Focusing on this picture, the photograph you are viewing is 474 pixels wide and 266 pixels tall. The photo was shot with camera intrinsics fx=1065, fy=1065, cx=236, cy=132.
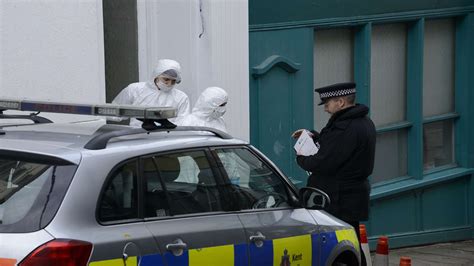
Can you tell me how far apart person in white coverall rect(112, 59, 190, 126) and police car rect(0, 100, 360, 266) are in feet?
9.39

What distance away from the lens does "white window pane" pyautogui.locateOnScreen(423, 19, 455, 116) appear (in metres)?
13.6

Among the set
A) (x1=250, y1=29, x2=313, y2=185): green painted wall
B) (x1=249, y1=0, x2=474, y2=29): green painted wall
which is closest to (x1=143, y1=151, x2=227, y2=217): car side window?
(x1=250, y1=29, x2=313, y2=185): green painted wall

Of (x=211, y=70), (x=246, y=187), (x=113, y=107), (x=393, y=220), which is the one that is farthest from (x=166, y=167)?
(x=393, y=220)

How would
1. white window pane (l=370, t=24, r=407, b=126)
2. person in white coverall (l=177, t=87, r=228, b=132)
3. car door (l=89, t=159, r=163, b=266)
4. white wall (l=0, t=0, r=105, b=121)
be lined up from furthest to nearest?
white window pane (l=370, t=24, r=407, b=126)
person in white coverall (l=177, t=87, r=228, b=132)
white wall (l=0, t=0, r=105, b=121)
car door (l=89, t=159, r=163, b=266)

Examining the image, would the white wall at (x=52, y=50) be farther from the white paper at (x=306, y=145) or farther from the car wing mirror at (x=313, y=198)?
the car wing mirror at (x=313, y=198)

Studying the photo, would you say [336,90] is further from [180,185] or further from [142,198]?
[142,198]

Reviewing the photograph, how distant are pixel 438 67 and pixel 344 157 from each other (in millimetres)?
5677

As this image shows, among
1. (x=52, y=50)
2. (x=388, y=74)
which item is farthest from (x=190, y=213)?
(x=388, y=74)

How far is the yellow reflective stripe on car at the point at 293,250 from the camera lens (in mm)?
6320

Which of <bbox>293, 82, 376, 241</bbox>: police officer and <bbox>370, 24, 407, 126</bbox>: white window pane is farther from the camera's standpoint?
<bbox>370, 24, 407, 126</bbox>: white window pane

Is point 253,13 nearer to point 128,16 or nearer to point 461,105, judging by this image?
point 128,16

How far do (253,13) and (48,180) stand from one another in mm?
6156

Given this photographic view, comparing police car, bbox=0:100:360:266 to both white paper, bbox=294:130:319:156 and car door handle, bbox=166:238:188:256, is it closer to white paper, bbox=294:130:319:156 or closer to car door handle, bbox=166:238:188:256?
car door handle, bbox=166:238:188:256

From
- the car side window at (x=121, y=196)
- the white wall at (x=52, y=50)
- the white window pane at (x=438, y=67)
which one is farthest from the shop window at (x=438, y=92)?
the car side window at (x=121, y=196)
